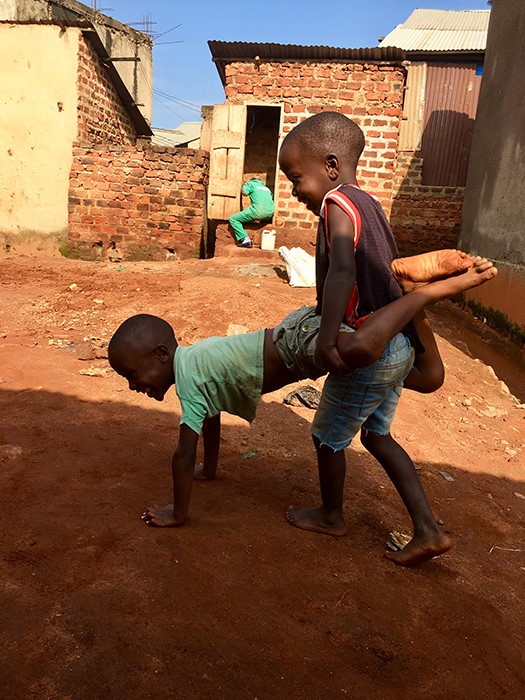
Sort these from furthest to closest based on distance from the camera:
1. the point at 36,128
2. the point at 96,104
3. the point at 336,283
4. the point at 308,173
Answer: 1. the point at 96,104
2. the point at 36,128
3. the point at 308,173
4. the point at 336,283

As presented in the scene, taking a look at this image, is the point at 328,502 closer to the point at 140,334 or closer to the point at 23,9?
the point at 140,334

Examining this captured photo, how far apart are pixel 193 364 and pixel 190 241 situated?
731 centimetres

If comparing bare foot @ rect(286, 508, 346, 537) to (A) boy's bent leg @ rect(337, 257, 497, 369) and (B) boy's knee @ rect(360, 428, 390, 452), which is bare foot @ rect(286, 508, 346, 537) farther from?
(A) boy's bent leg @ rect(337, 257, 497, 369)

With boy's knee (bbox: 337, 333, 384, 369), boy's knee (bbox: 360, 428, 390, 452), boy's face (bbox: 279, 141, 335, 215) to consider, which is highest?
boy's face (bbox: 279, 141, 335, 215)

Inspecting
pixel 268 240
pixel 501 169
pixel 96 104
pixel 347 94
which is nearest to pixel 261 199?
pixel 268 240

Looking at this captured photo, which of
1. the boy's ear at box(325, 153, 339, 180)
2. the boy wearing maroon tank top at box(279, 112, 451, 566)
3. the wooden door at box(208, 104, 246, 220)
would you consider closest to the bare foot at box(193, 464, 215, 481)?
the boy wearing maroon tank top at box(279, 112, 451, 566)

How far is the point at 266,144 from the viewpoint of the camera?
11188 millimetres

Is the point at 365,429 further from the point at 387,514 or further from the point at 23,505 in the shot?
the point at 23,505

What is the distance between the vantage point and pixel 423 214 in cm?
1164

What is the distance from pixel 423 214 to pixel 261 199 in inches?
185

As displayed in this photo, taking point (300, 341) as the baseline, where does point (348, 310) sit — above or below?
above

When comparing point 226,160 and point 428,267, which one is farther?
point 226,160

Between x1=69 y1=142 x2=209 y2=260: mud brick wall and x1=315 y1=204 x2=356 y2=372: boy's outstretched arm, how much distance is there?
297 inches

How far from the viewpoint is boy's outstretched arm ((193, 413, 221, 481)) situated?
2488 millimetres
